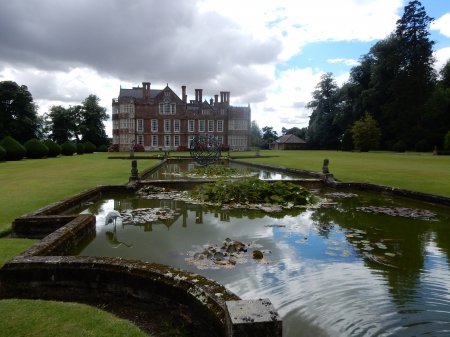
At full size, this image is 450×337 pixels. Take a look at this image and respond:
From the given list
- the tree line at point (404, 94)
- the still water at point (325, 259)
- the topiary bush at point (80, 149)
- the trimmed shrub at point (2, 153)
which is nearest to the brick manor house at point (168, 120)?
the topiary bush at point (80, 149)

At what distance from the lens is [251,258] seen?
13.8 ft

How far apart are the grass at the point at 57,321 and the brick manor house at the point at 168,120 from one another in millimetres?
47758

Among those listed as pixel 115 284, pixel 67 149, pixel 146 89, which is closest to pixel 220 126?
pixel 146 89

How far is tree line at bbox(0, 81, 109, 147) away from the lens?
38688 mm

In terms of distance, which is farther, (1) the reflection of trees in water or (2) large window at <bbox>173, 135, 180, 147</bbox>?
(2) large window at <bbox>173, 135, 180, 147</bbox>

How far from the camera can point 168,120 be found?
1996 inches

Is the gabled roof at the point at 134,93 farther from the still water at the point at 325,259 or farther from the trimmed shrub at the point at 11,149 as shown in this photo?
the still water at the point at 325,259

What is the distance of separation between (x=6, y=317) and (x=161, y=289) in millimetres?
1223

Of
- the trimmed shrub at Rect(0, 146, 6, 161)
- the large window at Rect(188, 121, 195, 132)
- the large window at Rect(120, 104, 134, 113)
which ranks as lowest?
the trimmed shrub at Rect(0, 146, 6, 161)

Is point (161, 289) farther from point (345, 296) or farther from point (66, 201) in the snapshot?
point (66, 201)

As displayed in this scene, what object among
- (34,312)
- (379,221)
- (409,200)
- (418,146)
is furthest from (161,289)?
(418,146)

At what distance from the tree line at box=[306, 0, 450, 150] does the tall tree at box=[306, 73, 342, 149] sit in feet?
20.8

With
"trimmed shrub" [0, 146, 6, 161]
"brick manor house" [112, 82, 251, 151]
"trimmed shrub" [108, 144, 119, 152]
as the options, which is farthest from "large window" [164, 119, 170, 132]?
"trimmed shrub" [0, 146, 6, 161]

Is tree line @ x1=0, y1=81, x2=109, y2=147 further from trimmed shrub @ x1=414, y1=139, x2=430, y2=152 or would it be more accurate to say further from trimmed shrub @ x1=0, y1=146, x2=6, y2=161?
trimmed shrub @ x1=414, y1=139, x2=430, y2=152
